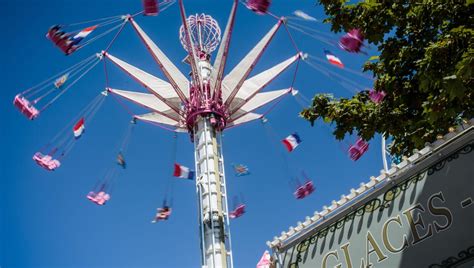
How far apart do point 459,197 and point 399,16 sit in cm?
361

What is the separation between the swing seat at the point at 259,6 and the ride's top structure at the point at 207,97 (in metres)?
1.42

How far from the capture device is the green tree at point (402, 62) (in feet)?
31.6

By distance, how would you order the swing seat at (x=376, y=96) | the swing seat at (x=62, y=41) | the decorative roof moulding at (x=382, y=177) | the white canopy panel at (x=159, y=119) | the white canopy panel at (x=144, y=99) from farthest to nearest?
the white canopy panel at (x=159, y=119) < the white canopy panel at (x=144, y=99) < the swing seat at (x=62, y=41) < the swing seat at (x=376, y=96) < the decorative roof moulding at (x=382, y=177)

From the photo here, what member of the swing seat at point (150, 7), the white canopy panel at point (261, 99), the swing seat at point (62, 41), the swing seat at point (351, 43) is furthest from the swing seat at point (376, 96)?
the white canopy panel at point (261, 99)

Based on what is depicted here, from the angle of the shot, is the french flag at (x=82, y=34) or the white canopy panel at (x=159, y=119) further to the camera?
the white canopy panel at (x=159, y=119)

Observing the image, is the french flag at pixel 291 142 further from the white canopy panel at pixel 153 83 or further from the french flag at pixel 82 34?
the french flag at pixel 82 34

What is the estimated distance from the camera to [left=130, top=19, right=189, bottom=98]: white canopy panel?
2567cm

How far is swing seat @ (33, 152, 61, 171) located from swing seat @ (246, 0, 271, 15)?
11.9m

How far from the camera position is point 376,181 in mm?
11891

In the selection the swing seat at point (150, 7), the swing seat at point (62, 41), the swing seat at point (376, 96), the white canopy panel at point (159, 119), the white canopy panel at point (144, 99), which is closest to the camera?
the swing seat at point (376, 96)

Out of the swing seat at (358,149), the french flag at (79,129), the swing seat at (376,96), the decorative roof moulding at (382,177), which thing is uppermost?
the french flag at (79,129)

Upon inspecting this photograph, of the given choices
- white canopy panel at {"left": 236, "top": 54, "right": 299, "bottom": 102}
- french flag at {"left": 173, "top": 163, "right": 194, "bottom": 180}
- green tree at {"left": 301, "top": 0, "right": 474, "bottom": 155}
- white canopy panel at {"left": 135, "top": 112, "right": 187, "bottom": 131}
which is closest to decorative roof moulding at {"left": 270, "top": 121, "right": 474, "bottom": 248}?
green tree at {"left": 301, "top": 0, "right": 474, "bottom": 155}

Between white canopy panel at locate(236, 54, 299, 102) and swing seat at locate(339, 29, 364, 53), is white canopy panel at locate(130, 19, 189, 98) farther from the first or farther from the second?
swing seat at locate(339, 29, 364, 53)

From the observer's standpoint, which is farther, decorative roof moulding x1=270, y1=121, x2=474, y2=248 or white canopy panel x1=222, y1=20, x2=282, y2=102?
white canopy panel x1=222, y1=20, x2=282, y2=102
